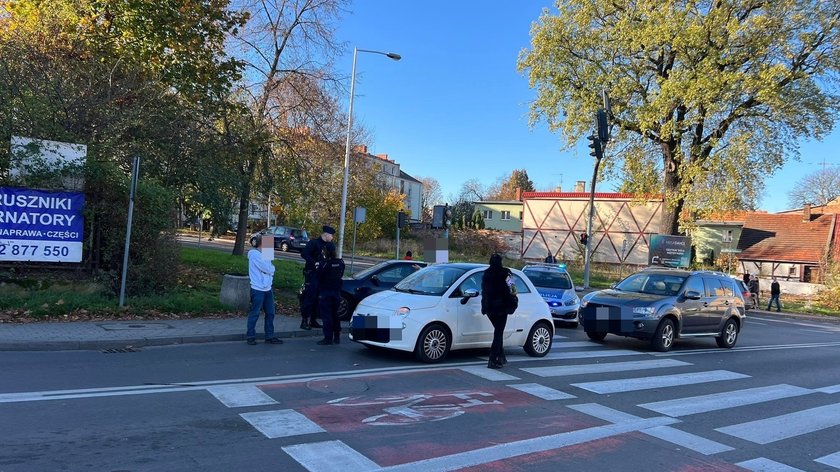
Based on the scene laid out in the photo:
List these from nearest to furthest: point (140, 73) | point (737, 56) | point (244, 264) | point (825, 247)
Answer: point (140, 73), point (244, 264), point (737, 56), point (825, 247)

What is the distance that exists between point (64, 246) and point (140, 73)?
6.43 m

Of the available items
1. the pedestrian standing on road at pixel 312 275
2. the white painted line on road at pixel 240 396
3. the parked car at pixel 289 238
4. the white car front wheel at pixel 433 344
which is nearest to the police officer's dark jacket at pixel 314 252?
the pedestrian standing on road at pixel 312 275

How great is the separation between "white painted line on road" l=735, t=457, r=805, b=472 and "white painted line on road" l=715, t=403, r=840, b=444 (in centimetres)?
68

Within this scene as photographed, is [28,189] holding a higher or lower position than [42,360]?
higher

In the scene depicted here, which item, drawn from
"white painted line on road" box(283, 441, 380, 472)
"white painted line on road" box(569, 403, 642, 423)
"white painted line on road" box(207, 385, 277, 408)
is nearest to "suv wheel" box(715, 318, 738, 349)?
"white painted line on road" box(569, 403, 642, 423)

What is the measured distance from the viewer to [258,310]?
33.1ft

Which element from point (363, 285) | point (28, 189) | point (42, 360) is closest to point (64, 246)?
point (28, 189)

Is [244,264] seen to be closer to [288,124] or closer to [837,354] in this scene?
[288,124]

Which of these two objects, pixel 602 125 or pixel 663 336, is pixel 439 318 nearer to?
pixel 663 336

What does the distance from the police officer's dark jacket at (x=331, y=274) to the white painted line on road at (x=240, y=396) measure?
3.30 m

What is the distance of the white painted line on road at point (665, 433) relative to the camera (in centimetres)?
560

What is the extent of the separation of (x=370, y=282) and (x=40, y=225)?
695 cm

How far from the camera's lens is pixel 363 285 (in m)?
13.1

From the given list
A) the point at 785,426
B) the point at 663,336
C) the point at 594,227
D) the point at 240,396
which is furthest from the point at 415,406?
the point at 594,227
